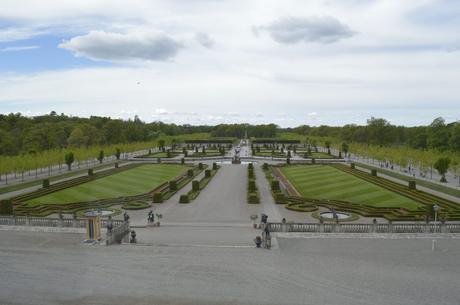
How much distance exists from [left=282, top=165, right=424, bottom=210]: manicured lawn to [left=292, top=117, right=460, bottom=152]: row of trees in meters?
40.7

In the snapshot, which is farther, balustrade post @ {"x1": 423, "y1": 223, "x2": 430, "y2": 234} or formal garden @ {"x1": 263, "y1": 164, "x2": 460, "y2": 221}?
formal garden @ {"x1": 263, "y1": 164, "x2": 460, "y2": 221}

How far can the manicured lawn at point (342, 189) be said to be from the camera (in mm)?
39844

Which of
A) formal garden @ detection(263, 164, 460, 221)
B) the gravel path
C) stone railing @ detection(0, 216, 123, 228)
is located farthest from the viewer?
formal garden @ detection(263, 164, 460, 221)

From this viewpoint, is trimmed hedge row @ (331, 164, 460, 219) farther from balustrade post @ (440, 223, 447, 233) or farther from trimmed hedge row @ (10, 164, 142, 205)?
trimmed hedge row @ (10, 164, 142, 205)

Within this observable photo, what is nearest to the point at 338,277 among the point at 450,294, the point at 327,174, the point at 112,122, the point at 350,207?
the point at 450,294

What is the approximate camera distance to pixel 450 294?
16.9 meters

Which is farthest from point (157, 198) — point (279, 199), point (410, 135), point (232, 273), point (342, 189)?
point (410, 135)

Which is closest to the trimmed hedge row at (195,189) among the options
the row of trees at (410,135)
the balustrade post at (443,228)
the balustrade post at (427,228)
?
the balustrade post at (427,228)

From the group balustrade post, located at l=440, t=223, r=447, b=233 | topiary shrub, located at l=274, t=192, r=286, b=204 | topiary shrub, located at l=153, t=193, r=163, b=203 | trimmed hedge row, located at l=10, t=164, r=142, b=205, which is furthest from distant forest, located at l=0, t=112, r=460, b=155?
balustrade post, located at l=440, t=223, r=447, b=233

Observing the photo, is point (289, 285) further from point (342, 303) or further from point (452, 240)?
point (452, 240)

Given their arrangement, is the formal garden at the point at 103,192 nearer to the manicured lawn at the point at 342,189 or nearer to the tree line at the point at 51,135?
the manicured lawn at the point at 342,189

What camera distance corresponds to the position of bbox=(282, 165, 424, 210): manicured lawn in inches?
1569

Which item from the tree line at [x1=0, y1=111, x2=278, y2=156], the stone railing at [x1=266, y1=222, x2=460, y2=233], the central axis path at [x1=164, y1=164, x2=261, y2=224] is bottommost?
the central axis path at [x1=164, y1=164, x2=261, y2=224]

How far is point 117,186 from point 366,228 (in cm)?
3121
